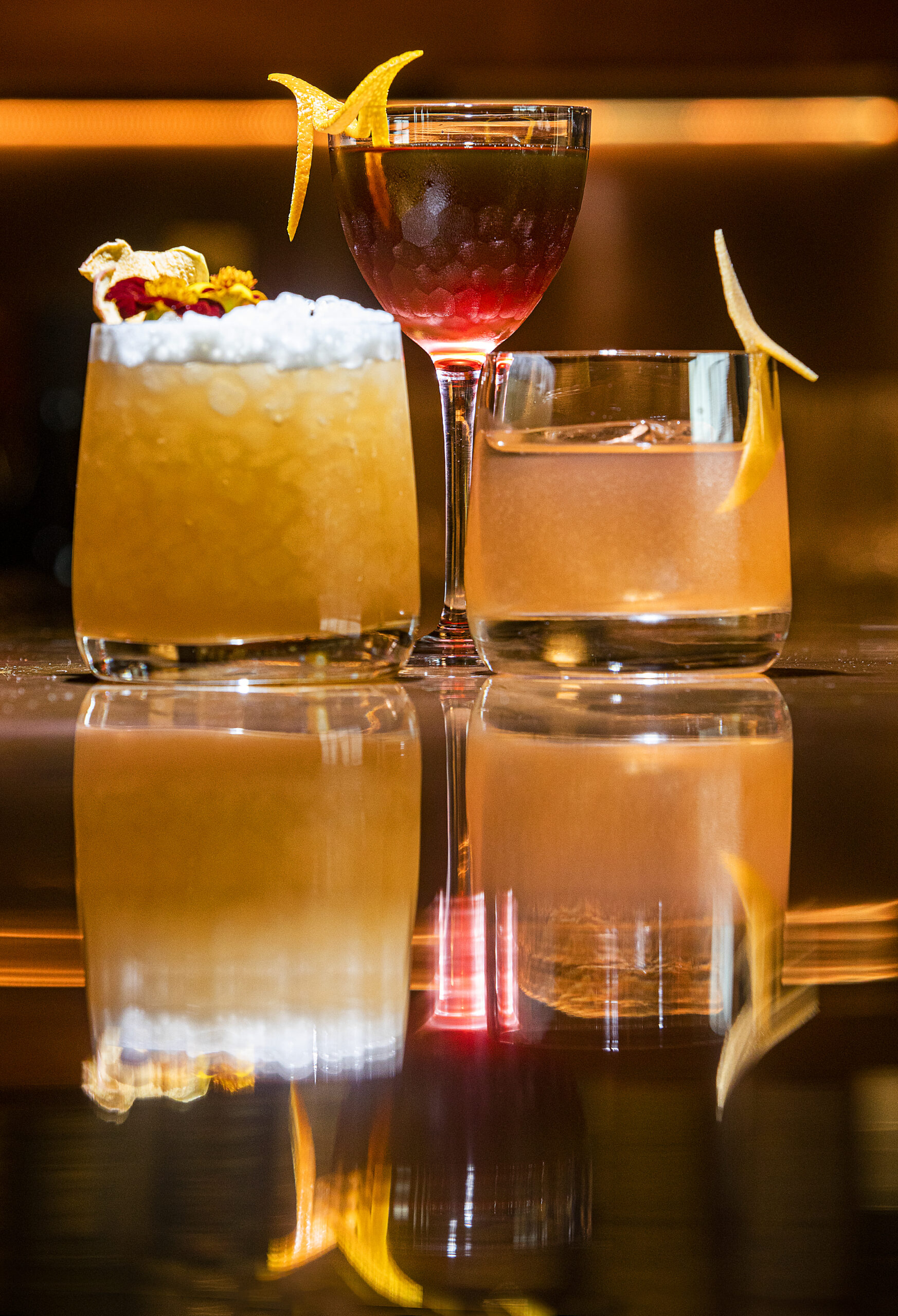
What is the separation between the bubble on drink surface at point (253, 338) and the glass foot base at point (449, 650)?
0.61 ft

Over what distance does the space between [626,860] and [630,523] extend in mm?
372

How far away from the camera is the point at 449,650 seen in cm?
85

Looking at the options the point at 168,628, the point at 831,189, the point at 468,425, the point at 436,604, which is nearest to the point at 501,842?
the point at 168,628

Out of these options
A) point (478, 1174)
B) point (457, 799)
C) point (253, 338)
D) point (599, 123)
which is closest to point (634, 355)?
point (253, 338)

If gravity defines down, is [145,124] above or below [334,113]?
above

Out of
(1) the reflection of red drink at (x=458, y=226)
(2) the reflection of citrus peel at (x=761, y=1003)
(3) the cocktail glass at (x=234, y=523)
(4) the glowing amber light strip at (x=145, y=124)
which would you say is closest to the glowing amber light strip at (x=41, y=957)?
(2) the reflection of citrus peel at (x=761, y=1003)

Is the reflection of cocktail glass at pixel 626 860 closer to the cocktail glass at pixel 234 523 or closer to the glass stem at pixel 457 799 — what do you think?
the glass stem at pixel 457 799

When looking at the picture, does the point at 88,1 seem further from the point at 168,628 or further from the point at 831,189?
the point at 168,628

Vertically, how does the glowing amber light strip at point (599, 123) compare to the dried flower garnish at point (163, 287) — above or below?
above

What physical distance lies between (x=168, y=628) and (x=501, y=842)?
14.0 inches

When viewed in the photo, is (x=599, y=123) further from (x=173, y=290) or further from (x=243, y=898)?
(x=243, y=898)

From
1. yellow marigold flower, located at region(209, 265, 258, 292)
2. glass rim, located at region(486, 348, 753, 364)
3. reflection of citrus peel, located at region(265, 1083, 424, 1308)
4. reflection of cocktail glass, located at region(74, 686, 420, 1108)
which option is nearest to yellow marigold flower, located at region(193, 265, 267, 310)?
yellow marigold flower, located at region(209, 265, 258, 292)

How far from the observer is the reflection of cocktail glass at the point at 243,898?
8.4 inches

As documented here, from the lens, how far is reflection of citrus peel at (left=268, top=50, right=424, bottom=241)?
0.73 metres
